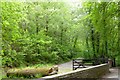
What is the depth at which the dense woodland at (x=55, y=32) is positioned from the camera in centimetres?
652

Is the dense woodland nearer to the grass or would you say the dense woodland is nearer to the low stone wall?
the grass

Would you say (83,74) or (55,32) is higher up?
(55,32)

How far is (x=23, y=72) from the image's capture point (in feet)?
18.5

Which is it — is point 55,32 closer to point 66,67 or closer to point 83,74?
point 66,67

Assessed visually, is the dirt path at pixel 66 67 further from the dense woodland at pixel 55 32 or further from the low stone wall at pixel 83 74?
the low stone wall at pixel 83 74

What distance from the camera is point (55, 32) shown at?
7.30 m

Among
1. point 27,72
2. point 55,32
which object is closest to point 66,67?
point 55,32

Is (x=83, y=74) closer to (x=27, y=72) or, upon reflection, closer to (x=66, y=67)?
(x=27, y=72)

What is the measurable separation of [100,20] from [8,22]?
7.75 ft

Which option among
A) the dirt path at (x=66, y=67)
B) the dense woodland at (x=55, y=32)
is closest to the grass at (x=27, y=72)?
the dense woodland at (x=55, y=32)

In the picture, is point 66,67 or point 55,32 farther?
point 55,32

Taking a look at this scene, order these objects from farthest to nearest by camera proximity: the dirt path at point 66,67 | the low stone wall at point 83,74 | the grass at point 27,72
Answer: the dirt path at point 66,67 < the grass at point 27,72 < the low stone wall at point 83,74

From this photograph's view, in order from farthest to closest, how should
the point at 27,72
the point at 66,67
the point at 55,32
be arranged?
1. the point at 55,32
2. the point at 66,67
3. the point at 27,72

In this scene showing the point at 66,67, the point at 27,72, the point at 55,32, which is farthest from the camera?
the point at 55,32
